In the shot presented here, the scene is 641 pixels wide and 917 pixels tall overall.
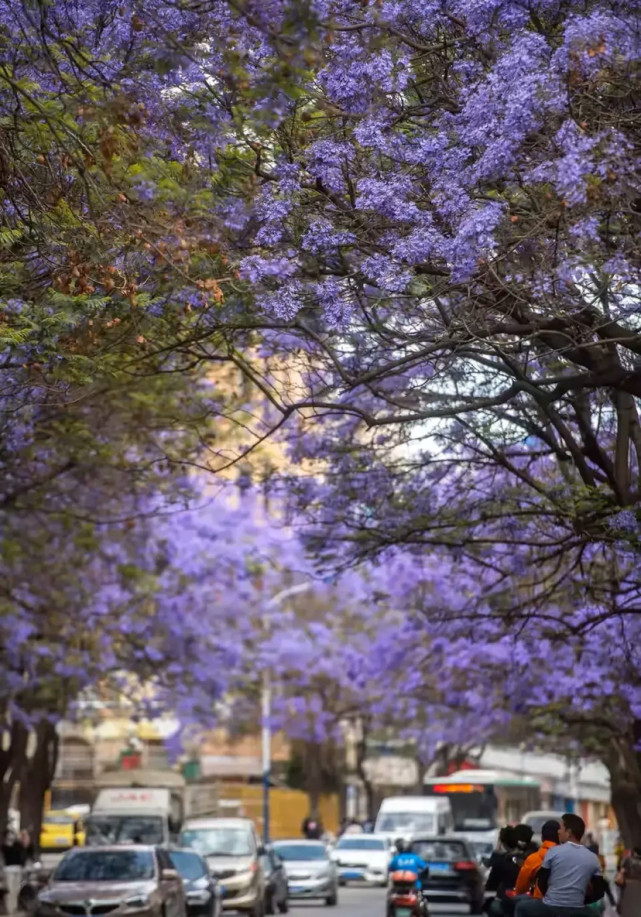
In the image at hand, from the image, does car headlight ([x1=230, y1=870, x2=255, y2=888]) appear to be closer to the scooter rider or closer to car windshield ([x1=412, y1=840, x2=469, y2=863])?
the scooter rider

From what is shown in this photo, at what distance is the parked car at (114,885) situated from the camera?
69.1 feet

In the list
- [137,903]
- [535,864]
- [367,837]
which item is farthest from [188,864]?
[367,837]

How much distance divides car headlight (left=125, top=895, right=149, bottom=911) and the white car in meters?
22.6

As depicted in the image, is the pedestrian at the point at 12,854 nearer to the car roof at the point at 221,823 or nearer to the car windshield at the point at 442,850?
the car roof at the point at 221,823

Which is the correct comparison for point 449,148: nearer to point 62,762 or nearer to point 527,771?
point 62,762

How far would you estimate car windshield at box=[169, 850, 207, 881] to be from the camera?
84.8 feet

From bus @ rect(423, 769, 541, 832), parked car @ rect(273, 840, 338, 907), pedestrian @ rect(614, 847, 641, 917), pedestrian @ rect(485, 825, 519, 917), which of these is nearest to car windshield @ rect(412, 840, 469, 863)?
parked car @ rect(273, 840, 338, 907)

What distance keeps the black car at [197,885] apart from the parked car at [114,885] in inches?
67.0

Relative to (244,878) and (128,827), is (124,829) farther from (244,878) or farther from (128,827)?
(244,878)

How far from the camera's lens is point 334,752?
62.2 metres

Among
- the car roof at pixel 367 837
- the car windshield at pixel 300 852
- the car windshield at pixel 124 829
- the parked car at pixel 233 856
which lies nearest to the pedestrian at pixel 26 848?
the car windshield at pixel 124 829

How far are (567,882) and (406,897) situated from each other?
507 inches

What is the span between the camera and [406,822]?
4369 centimetres

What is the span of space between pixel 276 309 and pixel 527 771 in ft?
205
